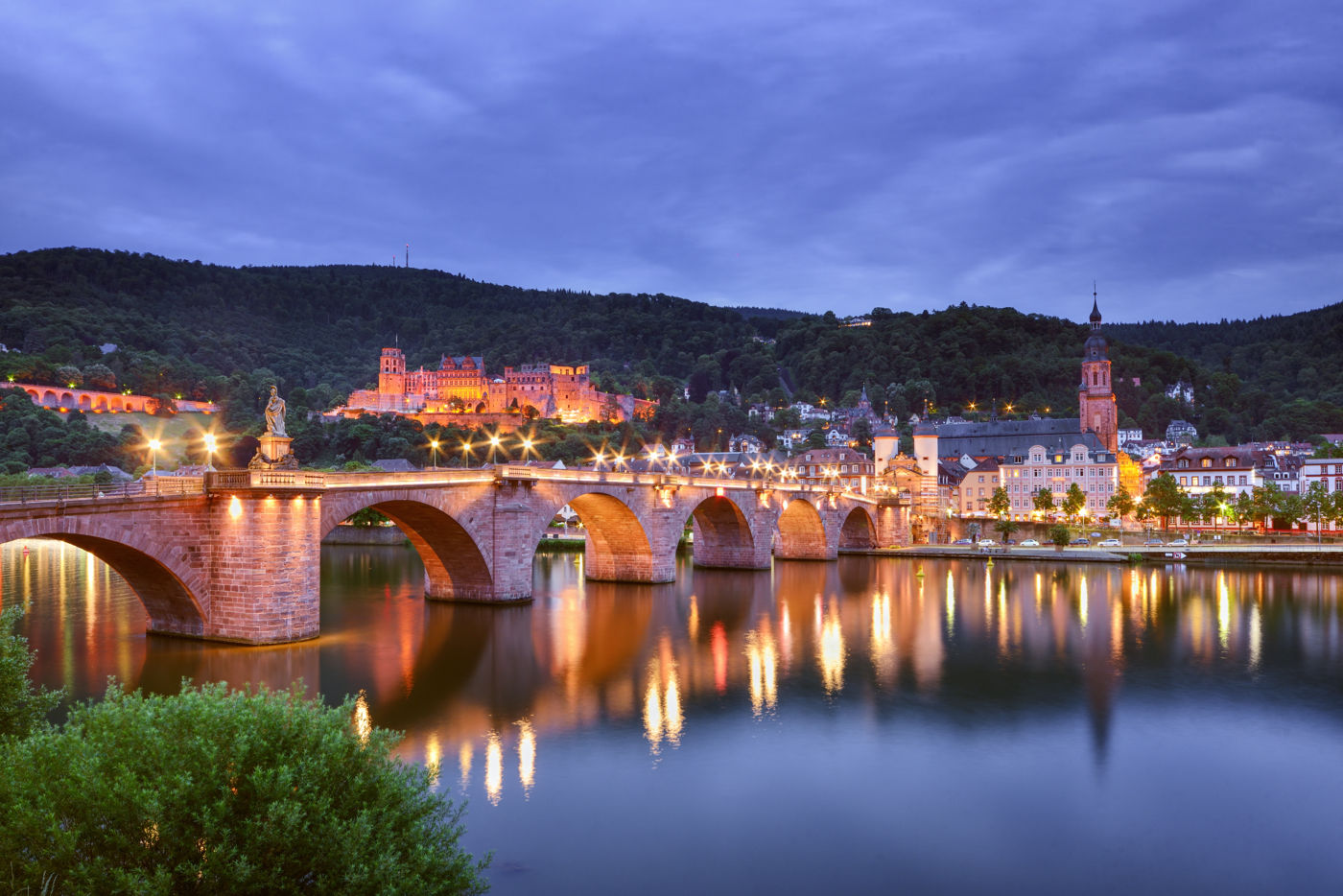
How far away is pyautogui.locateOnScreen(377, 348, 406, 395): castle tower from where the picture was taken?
16788 cm

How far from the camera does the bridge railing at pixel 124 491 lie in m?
23.2

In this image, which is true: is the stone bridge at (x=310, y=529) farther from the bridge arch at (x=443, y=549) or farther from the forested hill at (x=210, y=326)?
the forested hill at (x=210, y=326)

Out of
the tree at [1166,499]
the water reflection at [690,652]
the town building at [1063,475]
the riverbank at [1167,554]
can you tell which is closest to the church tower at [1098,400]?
the town building at [1063,475]

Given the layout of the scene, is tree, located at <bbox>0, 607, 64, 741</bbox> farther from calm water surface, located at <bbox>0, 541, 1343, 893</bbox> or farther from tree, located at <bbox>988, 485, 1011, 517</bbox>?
tree, located at <bbox>988, 485, 1011, 517</bbox>

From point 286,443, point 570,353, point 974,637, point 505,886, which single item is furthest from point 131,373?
point 505,886

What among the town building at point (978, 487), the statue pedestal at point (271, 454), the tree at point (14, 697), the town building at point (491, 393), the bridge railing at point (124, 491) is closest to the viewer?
the tree at point (14, 697)

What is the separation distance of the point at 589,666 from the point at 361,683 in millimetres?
6870

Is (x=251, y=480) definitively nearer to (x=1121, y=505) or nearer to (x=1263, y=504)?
(x=1263, y=504)

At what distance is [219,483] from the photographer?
85.1 ft

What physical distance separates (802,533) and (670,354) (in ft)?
433

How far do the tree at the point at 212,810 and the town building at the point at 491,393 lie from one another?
462 ft

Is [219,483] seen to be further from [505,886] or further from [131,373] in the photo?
[131,373]

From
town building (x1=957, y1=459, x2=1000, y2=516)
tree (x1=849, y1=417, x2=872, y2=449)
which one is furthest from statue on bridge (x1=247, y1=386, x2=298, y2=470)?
tree (x1=849, y1=417, x2=872, y2=449)

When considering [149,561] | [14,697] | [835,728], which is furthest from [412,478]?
[14,697]
